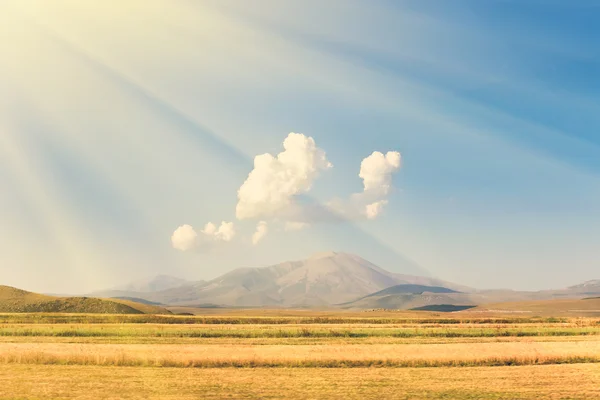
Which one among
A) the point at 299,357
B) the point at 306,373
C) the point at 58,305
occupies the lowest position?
the point at 306,373

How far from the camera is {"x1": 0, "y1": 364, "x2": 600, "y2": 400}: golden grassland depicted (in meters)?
29.1

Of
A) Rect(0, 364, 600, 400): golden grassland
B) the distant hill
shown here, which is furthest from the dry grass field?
the distant hill

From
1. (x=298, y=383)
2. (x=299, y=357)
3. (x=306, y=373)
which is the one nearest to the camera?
(x=298, y=383)

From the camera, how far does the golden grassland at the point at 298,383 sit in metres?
29.1

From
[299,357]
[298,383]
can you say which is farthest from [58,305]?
[298,383]

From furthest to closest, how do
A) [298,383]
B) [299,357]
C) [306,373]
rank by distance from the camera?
[299,357] < [306,373] < [298,383]

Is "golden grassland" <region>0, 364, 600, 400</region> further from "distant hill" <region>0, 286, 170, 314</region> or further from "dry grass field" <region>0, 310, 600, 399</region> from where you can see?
"distant hill" <region>0, 286, 170, 314</region>

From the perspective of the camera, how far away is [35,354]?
42344mm

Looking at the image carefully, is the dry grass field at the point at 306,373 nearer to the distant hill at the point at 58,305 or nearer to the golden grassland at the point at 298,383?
the golden grassland at the point at 298,383

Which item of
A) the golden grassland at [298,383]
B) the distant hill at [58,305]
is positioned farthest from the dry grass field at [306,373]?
the distant hill at [58,305]

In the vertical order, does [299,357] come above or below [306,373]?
above

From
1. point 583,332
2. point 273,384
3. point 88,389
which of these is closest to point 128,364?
point 88,389

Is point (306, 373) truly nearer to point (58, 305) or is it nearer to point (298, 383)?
point (298, 383)

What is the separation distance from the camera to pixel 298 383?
3284 cm
